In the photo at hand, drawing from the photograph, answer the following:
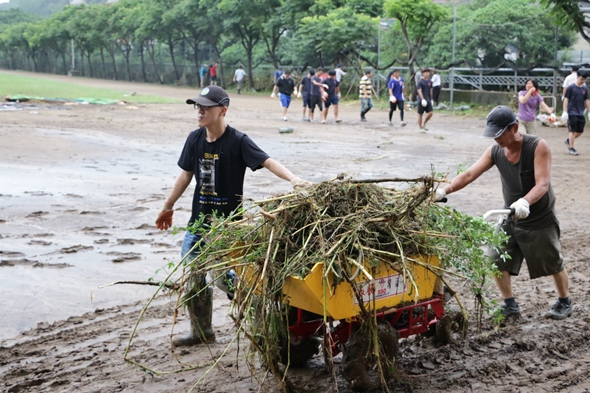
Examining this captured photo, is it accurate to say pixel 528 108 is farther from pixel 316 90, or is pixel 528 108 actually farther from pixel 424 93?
pixel 316 90

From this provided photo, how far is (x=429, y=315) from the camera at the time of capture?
4988 mm

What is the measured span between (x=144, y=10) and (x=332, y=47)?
22.5 m

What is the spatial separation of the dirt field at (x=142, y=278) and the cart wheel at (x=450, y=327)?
11 cm

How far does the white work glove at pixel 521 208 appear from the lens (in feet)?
17.5

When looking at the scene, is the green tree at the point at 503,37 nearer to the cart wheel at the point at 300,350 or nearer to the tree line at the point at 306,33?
the tree line at the point at 306,33

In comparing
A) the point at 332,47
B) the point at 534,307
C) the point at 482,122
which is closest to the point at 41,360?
the point at 534,307

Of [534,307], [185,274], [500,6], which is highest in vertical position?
[500,6]

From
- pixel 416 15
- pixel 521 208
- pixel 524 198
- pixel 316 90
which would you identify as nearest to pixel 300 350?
pixel 521 208

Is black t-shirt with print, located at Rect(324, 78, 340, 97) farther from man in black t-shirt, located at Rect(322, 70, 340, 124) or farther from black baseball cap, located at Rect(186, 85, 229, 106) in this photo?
black baseball cap, located at Rect(186, 85, 229, 106)

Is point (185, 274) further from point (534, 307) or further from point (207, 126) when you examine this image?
point (534, 307)

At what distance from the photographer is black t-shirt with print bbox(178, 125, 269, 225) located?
5.43 metres

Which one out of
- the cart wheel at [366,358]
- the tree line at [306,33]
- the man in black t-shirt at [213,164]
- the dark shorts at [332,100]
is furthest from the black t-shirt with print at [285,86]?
the cart wheel at [366,358]

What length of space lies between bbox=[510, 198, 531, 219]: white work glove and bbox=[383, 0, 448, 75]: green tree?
25.1m

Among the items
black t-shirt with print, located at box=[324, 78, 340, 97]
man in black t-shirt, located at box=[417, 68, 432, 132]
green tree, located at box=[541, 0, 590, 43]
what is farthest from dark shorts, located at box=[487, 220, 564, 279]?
black t-shirt with print, located at box=[324, 78, 340, 97]
